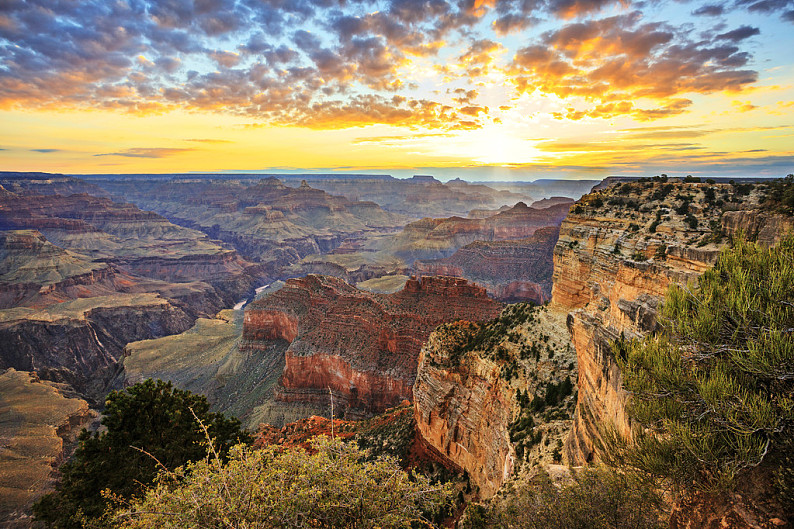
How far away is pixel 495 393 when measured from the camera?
2047 cm

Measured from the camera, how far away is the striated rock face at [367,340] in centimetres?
3997

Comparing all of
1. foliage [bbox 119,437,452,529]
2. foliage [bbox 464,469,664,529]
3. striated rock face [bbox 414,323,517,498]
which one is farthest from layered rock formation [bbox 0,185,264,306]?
foliage [bbox 464,469,664,529]

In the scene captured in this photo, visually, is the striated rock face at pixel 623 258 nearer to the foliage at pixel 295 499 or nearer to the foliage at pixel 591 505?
the foliage at pixel 591 505

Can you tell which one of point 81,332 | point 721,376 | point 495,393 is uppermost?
point 721,376

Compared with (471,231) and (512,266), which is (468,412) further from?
(471,231)

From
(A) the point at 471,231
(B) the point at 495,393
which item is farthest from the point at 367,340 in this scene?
(A) the point at 471,231

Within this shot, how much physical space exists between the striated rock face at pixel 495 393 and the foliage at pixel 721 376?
25.7 ft

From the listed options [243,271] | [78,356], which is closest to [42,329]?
[78,356]

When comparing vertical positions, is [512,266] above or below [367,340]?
below

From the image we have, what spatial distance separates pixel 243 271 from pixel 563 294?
123 meters

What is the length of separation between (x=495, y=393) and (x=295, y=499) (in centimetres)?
1567

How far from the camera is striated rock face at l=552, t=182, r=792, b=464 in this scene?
11.8 metres

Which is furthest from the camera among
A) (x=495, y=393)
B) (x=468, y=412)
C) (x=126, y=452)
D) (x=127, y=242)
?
(x=127, y=242)

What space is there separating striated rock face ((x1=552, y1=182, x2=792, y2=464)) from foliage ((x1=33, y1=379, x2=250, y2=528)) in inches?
551
